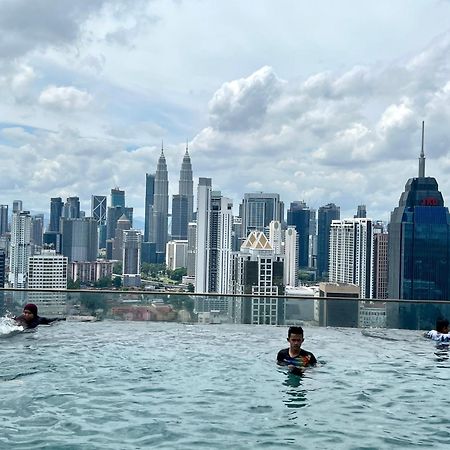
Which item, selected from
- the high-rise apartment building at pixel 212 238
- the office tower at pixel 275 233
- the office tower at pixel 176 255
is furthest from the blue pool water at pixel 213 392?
the office tower at pixel 275 233

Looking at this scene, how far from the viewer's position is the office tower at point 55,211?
115 m

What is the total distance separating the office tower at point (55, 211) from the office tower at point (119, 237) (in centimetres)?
1095

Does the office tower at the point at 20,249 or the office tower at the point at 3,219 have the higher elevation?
the office tower at the point at 3,219

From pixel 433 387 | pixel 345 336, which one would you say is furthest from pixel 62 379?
pixel 345 336

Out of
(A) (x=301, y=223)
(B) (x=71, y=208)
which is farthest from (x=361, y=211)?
(B) (x=71, y=208)

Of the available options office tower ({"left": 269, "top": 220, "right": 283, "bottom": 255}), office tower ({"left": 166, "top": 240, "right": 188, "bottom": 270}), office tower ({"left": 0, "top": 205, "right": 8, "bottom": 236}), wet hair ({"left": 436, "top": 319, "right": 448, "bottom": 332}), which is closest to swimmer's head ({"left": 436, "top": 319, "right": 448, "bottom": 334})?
wet hair ({"left": 436, "top": 319, "right": 448, "bottom": 332})

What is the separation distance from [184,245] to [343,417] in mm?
110932

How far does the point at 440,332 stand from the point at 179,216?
153692 mm

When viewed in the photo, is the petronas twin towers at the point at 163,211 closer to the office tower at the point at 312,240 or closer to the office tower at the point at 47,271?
the office tower at the point at 312,240

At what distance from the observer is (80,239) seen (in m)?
108

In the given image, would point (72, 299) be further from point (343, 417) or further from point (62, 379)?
point (343, 417)

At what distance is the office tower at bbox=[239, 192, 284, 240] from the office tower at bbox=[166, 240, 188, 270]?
12219mm

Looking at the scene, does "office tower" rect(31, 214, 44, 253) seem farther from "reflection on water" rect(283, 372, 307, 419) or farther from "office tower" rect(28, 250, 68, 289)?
"reflection on water" rect(283, 372, 307, 419)

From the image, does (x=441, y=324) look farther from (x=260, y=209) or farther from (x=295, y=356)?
(x=260, y=209)
